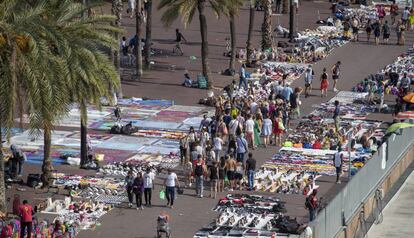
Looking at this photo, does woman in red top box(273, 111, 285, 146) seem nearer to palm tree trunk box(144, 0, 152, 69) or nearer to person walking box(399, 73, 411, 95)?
person walking box(399, 73, 411, 95)

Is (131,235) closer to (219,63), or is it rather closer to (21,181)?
(21,181)

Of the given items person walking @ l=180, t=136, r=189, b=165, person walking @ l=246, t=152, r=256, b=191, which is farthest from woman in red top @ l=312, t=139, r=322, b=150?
person walking @ l=246, t=152, r=256, b=191

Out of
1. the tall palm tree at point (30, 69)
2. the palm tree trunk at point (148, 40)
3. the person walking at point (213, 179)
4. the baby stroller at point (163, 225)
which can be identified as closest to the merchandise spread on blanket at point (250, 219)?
the person walking at point (213, 179)

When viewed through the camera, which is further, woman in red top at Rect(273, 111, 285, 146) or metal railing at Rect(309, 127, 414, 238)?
woman in red top at Rect(273, 111, 285, 146)

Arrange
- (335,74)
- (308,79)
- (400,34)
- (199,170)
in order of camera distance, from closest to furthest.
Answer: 1. (199,170)
2. (308,79)
3. (335,74)
4. (400,34)

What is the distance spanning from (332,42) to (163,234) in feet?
118

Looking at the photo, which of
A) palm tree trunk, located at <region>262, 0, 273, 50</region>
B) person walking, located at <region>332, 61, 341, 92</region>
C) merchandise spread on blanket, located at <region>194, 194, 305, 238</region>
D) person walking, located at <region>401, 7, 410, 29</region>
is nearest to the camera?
merchandise spread on blanket, located at <region>194, 194, 305, 238</region>

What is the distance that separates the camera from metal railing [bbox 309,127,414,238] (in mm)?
37094

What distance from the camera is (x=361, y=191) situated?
41.7m

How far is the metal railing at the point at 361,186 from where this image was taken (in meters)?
37.1

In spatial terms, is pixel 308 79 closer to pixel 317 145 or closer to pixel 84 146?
pixel 317 145

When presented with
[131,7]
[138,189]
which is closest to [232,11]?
[131,7]

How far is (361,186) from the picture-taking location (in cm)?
4172

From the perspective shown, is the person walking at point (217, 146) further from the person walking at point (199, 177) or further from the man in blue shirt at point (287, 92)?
the man in blue shirt at point (287, 92)
